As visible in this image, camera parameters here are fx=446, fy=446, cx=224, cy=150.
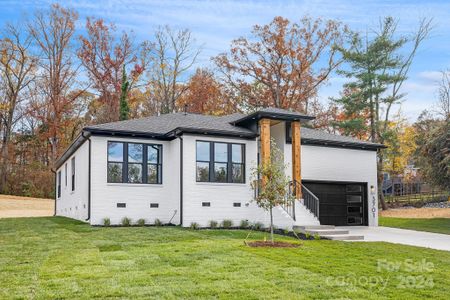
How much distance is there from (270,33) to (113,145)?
1987 centimetres

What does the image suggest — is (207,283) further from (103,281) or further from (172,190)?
(172,190)

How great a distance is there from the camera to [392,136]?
30781mm

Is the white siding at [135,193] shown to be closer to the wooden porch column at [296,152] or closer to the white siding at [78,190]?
the white siding at [78,190]

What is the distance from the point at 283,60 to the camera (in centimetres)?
3250

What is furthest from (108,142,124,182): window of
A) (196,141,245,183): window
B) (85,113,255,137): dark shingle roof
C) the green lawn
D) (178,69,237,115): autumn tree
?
(178,69,237,115): autumn tree

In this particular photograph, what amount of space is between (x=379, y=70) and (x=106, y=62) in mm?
20900

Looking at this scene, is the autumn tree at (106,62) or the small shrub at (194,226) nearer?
the small shrub at (194,226)

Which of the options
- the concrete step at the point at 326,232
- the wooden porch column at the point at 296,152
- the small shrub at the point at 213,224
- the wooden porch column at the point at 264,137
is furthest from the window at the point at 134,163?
the concrete step at the point at 326,232

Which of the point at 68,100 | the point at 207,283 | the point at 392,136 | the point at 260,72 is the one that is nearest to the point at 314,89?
the point at 260,72

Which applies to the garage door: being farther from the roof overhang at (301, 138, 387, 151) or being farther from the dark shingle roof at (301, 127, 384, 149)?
the dark shingle roof at (301, 127, 384, 149)

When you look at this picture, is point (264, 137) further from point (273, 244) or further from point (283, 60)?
point (283, 60)

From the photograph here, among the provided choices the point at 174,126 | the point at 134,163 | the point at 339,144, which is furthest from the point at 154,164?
the point at 339,144

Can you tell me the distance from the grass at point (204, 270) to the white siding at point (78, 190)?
16.6 feet

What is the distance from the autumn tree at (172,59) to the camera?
3644cm
